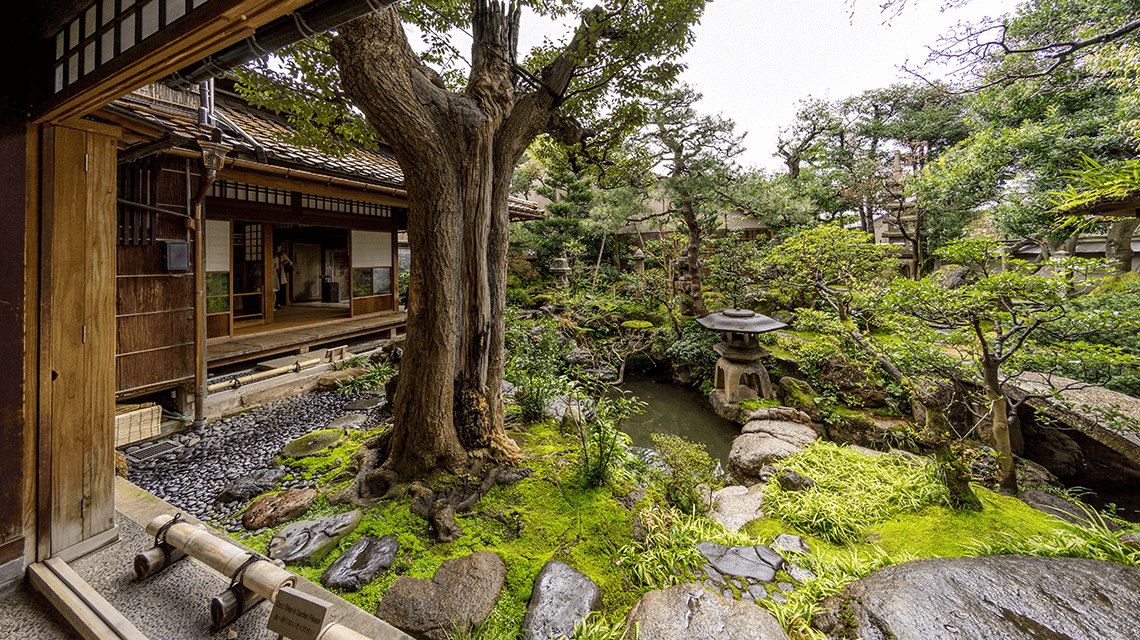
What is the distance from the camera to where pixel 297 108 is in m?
3.56

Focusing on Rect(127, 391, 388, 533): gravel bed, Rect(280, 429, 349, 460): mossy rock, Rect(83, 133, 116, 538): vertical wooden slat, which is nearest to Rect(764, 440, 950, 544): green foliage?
Rect(127, 391, 388, 533): gravel bed

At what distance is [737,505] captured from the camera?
4652 mm

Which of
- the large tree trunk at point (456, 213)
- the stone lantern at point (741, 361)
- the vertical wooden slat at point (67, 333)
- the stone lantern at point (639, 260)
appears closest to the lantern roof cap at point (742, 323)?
the stone lantern at point (741, 361)

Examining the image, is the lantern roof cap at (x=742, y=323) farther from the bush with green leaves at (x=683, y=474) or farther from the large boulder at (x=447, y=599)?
the large boulder at (x=447, y=599)

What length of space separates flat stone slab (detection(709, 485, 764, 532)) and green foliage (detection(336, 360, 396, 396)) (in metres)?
5.73

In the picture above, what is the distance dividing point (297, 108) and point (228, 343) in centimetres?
538

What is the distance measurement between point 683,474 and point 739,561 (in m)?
1.11

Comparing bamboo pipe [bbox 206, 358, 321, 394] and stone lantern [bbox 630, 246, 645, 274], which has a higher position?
stone lantern [bbox 630, 246, 645, 274]

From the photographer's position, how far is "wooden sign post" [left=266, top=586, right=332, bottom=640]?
5.91 feet

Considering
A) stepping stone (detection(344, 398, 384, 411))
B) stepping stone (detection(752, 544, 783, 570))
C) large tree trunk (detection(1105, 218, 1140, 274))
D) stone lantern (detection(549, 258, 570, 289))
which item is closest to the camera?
stepping stone (detection(752, 544, 783, 570))

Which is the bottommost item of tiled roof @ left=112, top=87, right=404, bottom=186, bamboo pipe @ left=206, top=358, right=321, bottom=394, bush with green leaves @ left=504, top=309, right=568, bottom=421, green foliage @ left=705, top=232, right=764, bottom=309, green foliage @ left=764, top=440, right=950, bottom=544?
green foliage @ left=764, top=440, right=950, bottom=544

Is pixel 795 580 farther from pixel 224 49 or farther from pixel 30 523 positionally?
pixel 30 523

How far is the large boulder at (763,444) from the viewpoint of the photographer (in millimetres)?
5617

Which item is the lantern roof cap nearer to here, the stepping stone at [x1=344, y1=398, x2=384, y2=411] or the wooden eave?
the stepping stone at [x1=344, y1=398, x2=384, y2=411]
